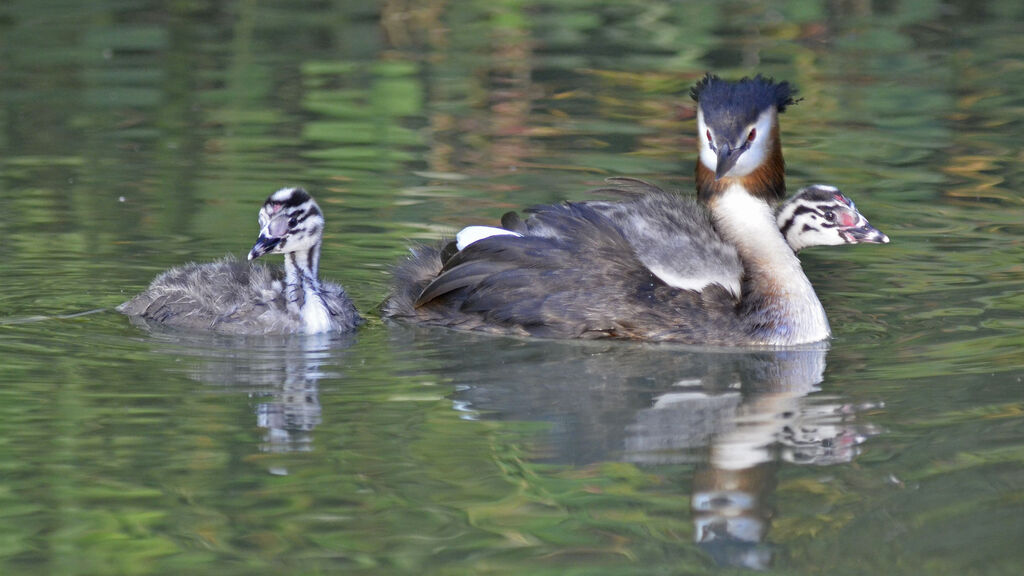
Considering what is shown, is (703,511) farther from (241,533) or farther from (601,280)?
(601,280)

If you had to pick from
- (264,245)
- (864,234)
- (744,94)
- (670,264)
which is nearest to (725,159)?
(744,94)

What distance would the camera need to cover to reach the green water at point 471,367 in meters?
5.43

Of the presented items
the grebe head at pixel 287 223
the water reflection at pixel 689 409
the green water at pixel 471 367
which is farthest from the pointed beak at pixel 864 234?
the grebe head at pixel 287 223

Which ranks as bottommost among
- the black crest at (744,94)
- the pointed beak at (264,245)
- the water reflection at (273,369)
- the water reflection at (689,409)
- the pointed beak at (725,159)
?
the water reflection at (689,409)

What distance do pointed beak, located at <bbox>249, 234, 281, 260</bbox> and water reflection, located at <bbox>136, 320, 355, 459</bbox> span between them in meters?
0.43

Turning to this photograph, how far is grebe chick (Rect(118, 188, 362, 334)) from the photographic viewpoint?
8285 mm

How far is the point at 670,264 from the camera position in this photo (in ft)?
26.6

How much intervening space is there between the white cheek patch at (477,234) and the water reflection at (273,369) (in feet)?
2.60

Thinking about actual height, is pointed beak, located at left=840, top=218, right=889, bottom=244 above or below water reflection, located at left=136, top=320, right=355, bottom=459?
above

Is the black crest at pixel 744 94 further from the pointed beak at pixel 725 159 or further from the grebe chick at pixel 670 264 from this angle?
the pointed beak at pixel 725 159

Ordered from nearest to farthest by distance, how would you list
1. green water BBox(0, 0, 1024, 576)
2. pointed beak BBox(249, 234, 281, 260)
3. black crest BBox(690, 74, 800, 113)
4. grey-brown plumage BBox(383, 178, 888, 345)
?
1. green water BBox(0, 0, 1024, 576)
2. grey-brown plumage BBox(383, 178, 888, 345)
3. pointed beak BBox(249, 234, 281, 260)
4. black crest BBox(690, 74, 800, 113)

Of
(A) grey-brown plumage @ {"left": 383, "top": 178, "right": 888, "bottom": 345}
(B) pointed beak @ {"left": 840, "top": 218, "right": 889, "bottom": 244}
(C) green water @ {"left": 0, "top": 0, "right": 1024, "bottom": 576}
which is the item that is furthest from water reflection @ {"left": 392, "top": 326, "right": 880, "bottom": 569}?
(B) pointed beak @ {"left": 840, "top": 218, "right": 889, "bottom": 244}

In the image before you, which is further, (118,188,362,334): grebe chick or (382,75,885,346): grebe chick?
(118,188,362,334): grebe chick

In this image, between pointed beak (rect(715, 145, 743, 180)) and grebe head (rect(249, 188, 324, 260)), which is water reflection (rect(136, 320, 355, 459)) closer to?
grebe head (rect(249, 188, 324, 260))
